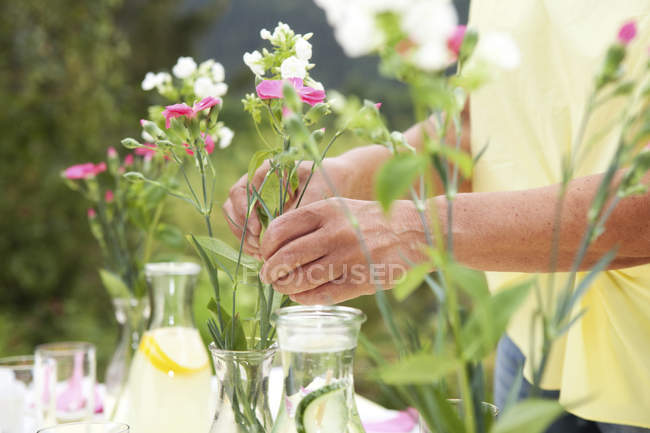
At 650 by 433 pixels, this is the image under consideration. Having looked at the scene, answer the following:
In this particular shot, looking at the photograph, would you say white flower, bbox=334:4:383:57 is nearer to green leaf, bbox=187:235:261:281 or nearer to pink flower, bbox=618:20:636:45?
pink flower, bbox=618:20:636:45

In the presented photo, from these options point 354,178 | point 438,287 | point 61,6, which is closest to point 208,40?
point 61,6

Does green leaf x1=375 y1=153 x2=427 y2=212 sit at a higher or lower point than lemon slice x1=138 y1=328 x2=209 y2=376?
higher

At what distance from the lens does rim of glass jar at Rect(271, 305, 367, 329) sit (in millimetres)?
448

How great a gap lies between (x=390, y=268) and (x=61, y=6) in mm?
3343

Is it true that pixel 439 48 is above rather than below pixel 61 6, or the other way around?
below

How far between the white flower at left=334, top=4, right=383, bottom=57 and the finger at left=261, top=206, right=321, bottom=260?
0.93ft

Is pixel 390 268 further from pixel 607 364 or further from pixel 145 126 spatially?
pixel 607 364

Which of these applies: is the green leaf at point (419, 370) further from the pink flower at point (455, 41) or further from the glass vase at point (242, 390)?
the glass vase at point (242, 390)

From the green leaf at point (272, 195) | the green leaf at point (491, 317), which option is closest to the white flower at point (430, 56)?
the green leaf at point (491, 317)

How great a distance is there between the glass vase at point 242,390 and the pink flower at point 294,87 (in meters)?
0.21

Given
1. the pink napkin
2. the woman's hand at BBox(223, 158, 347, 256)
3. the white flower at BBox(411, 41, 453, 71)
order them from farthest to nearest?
the pink napkin < the woman's hand at BBox(223, 158, 347, 256) < the white flower at BBox(411, 41, 453, 71)

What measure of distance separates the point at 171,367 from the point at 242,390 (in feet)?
0.76

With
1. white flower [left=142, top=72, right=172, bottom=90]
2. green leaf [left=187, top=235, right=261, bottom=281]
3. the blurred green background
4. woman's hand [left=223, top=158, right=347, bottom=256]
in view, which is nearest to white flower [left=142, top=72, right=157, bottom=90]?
white flower [left=142, top=72, right=172, bottom=90]

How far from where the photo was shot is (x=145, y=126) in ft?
1.84
